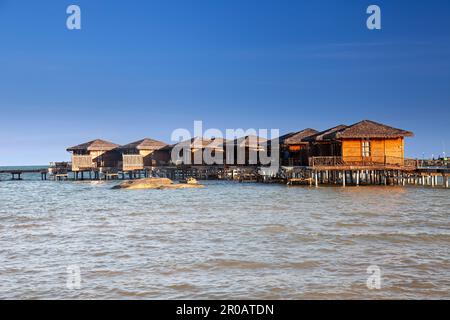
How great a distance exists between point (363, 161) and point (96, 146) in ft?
93.1

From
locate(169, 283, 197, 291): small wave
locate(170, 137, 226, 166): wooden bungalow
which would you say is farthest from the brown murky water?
locate(170, 137, 226, 166): wooden bungalow

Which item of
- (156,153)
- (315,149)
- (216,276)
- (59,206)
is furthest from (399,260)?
(156,153)

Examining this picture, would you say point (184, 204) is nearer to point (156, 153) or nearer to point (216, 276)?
point (216, 276)

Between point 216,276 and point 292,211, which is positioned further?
point 292,211

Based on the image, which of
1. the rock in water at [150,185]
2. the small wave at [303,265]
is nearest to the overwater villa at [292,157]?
the rock in water at [150,185]

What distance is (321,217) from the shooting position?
690 inches

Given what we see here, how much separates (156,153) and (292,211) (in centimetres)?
3201

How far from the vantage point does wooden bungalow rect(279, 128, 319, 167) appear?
39875 millimetres

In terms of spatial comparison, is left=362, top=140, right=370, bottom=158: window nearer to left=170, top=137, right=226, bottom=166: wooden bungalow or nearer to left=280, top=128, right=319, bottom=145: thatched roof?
left=280, top=128, right=319, bottom=145: thatched roof

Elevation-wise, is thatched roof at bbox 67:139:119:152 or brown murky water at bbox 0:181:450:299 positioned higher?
thatched roof at bbox 67:139:119:152

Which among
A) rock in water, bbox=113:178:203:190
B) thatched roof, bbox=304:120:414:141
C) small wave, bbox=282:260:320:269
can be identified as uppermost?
thatched roof, bbox=304:120:414:141

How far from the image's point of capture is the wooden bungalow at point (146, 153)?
48041mm

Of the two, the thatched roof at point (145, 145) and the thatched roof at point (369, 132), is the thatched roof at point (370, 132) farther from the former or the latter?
the thatched roof at point (145, 145)

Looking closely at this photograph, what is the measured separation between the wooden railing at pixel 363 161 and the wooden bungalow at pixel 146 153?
66.4 feet
